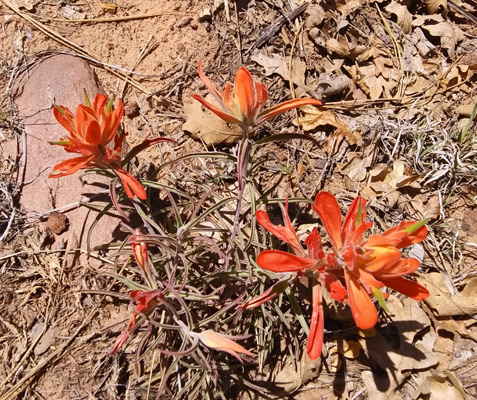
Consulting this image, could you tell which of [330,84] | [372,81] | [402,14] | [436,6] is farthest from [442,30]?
[330,84]

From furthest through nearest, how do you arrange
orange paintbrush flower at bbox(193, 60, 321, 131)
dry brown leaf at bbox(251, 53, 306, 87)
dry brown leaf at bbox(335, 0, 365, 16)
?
dry brown leaf at bbox(335, 0, 365, 16) → dry brown leaf at bbox(251, 53, 306, 87) → orange paintbrush flower at bbox(193, 60, 321, 131)

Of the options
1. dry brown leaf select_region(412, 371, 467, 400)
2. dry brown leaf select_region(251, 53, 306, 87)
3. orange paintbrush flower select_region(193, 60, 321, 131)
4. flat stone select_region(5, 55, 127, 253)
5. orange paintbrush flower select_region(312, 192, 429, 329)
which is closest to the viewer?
orange paintbrush flower select_region(312, 192, 429, 329)

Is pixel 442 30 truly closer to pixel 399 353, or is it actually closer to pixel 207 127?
pixel 207 127

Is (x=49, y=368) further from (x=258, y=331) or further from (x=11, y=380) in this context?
(x=258, y=331)

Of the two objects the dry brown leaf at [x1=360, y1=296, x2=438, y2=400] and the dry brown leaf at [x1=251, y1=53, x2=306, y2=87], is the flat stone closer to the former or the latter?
the dry brown leaf at [x1=251, y1=53, x2=306, y2=87]

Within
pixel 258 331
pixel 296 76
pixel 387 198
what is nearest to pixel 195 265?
pixel 258 331

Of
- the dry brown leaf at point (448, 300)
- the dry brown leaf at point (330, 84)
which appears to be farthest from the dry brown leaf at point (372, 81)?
the dry brown leaf at point (448, 300)

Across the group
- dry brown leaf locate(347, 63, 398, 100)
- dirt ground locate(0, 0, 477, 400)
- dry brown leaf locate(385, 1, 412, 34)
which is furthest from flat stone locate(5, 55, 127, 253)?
dry brown leaf locate(385, 1, 412, 34)

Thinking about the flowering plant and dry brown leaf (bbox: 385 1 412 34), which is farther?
dry brown leaf (bbox: 385 1 412 34)
